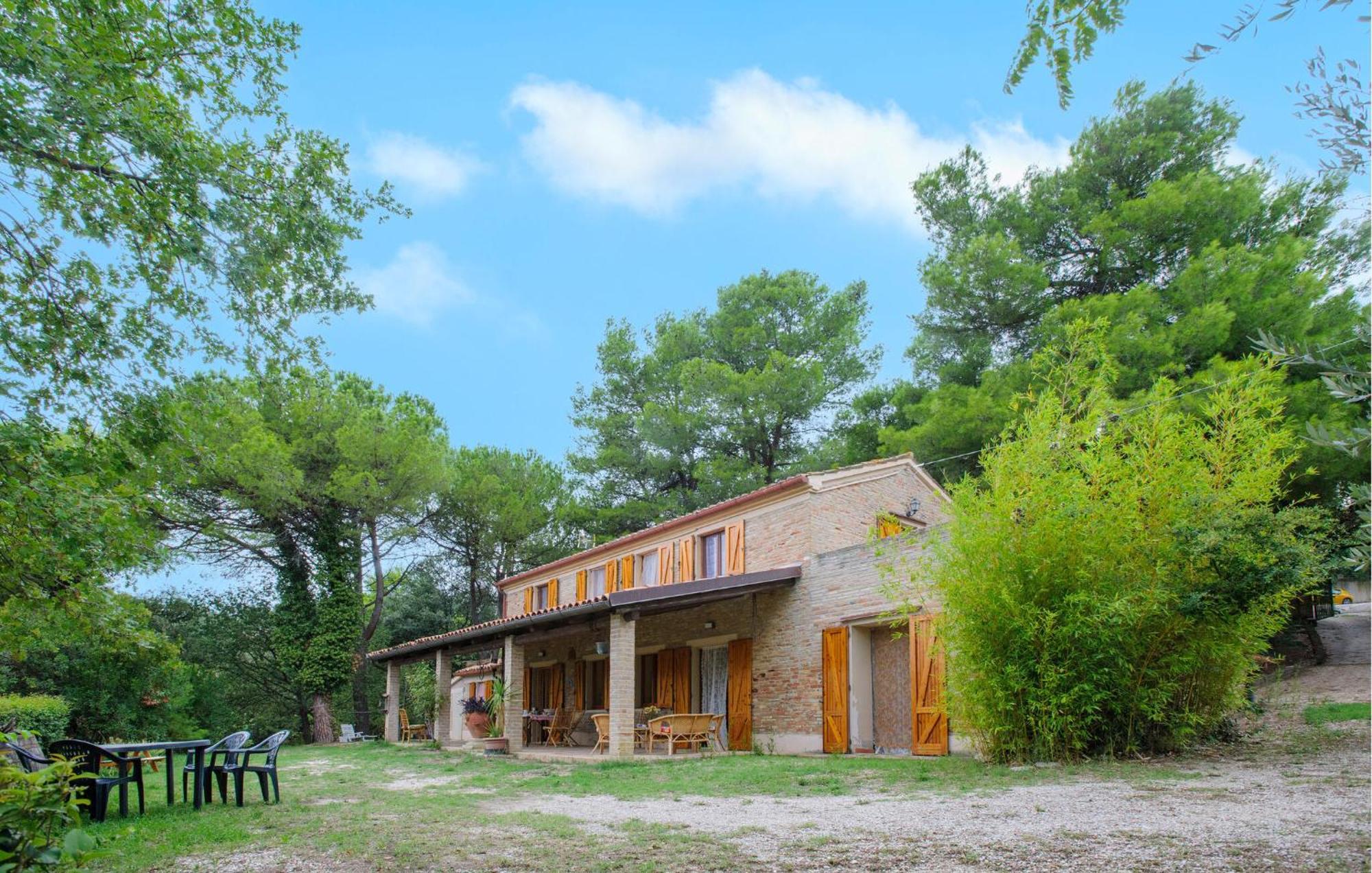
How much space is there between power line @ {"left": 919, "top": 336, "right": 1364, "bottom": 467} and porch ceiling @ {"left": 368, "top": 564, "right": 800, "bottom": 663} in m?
3.88

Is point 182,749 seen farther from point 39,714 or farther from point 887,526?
point 887,526

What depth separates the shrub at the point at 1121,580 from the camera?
851 centimetres

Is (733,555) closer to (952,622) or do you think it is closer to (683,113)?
(952,622)

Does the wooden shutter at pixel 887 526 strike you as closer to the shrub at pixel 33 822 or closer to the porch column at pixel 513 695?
the porch column at pixel 513 695

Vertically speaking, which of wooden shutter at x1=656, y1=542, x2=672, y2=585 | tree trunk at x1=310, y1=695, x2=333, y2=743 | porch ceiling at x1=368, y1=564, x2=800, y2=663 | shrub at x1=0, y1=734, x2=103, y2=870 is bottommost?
tree trunk at x1=310, y1=695, x2=333, y2=743

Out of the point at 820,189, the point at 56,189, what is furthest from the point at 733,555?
the point at 56,189

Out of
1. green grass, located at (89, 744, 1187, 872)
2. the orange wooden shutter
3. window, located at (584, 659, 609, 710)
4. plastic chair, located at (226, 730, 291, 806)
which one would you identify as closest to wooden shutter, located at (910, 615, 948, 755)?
green grass, located at (89, 744, 1187, 872)

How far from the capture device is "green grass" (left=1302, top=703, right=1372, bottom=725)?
10.9 metres

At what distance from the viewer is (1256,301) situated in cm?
1534

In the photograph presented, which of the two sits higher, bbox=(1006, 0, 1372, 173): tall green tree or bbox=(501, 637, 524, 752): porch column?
bbox=(1006, 0, 1372, 173): tall green tree

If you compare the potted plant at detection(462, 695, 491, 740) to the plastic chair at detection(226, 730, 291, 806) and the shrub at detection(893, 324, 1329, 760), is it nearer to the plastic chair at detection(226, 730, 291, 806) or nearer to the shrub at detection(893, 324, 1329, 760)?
the plastic chair at detection(226, 730, 291, 806)

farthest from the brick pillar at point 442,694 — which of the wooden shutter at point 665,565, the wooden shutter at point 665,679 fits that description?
the wooden shutter at point 665,565

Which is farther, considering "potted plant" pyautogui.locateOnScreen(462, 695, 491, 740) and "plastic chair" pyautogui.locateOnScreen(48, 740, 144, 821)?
"potted plant" pyautogui.locateOnScreen(462, 695, 491, 740)

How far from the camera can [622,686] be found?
12789 mm
